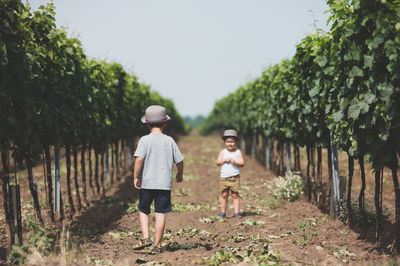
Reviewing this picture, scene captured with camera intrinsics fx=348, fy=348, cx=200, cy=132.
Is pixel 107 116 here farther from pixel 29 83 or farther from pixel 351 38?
pixel 351 38

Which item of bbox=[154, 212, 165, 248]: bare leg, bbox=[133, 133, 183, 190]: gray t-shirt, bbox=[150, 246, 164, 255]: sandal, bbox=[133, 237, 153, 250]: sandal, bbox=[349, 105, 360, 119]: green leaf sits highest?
bbox=[349, 105, 360, 119]: green leaf

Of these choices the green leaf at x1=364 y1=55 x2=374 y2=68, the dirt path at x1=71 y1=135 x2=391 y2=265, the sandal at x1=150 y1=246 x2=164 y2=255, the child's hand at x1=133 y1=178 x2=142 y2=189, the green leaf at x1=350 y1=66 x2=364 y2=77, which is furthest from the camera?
the child's hand at x1=133 y1=178 x2=142 y2=189

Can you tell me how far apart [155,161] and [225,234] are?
2.13m

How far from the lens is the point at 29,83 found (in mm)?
4910

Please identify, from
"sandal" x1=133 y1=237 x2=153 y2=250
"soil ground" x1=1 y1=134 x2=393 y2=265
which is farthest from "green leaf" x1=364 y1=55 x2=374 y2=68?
"sandal" x1=133 y1=237 x2=153 y2=250

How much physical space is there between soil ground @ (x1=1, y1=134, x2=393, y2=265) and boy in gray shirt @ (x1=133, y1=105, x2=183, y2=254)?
43cm

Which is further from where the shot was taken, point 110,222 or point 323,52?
point 110,222

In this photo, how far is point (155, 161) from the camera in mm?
4949

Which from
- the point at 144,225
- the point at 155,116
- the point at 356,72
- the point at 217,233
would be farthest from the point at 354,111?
the point at 144,225

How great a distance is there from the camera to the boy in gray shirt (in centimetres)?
492

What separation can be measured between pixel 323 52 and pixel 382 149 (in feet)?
8.19

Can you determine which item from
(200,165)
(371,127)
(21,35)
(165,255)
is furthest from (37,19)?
(200,165)

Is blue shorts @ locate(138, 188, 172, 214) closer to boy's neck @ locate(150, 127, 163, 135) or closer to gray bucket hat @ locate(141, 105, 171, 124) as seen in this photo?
boy's neck @ locate(150, 127, 163, 135)

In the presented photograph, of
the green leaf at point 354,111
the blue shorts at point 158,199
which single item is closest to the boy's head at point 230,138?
the blue shorts at point 158,199
